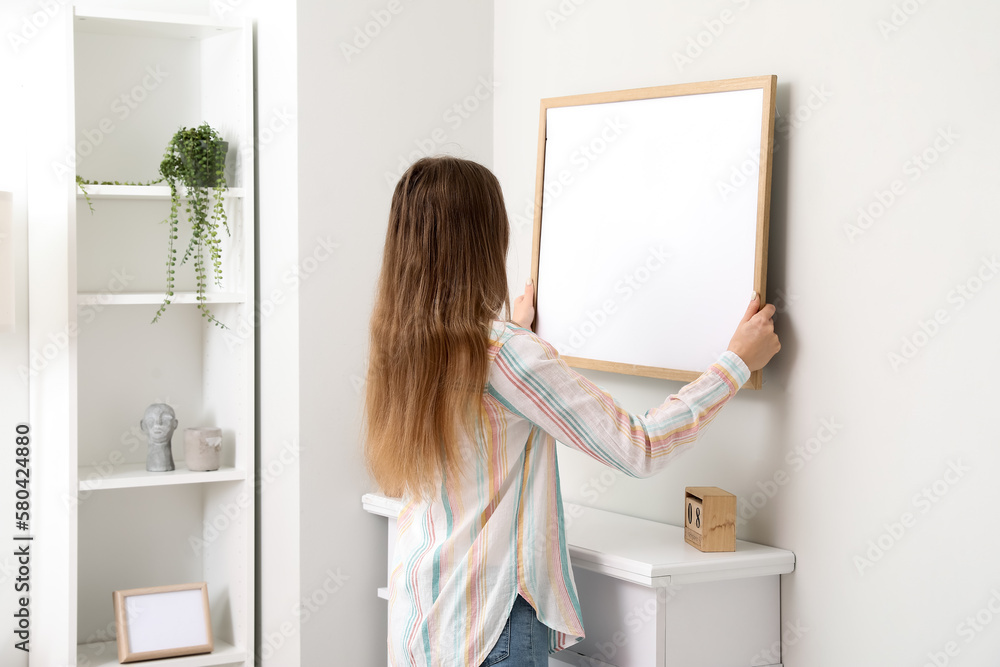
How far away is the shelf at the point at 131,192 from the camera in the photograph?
235 cm

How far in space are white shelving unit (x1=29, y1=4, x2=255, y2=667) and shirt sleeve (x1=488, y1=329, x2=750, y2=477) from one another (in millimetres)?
1174

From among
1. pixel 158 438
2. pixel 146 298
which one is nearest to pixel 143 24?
pixel 146 298

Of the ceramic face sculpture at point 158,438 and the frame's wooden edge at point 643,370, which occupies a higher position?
the frame's wooden edge at point 643,370

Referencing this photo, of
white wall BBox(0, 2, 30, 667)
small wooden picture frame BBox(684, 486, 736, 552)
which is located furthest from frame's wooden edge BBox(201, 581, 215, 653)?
small wooden picture frame BBox(684, 486, 736, 552)

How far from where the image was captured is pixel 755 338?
1716 mm

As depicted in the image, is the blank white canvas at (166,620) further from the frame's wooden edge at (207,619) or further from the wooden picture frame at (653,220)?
the wooden picture frame at (653,220)

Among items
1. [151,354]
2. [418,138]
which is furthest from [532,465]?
[151,354]

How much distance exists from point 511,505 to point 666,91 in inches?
36.6

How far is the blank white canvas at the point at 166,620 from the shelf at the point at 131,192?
1.04 meters

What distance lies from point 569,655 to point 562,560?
0.34 m

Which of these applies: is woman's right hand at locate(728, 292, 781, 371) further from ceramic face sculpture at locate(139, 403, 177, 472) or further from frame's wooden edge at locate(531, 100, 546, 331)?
ceramic face sculpture at locate(139, 403, 177, 472)

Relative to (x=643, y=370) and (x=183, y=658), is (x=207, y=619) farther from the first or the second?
(x=643, y=370)

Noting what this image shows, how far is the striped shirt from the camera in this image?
148cm

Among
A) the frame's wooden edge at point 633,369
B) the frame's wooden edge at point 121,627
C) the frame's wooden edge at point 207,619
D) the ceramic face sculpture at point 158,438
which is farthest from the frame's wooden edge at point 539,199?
the frame's wooden edge at point 121,627
